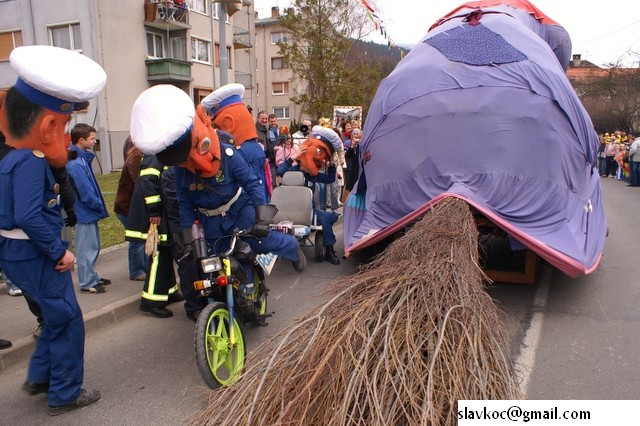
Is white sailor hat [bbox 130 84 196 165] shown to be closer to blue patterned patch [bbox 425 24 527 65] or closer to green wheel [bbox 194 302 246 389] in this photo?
green wheel [bbox 194 302 246 389]

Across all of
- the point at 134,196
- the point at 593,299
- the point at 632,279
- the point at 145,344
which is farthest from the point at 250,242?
the point at 632,279

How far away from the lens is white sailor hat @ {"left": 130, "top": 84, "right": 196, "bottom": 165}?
10.9 feet


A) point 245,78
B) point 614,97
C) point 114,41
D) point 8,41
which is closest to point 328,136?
point 114,41

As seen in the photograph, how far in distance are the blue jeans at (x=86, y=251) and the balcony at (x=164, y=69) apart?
865 inches

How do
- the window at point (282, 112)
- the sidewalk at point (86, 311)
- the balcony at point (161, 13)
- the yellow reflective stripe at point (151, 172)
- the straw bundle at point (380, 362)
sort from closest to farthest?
the straw bundle at point (380, 362), the sidewalk at point (86, 311), the yellow reflective stripe at point (151, 172), the balcony at point (161, 13), the window at point (282, 112)

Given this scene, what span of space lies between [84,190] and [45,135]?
95.1 inches

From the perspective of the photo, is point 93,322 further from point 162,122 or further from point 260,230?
point 162,122

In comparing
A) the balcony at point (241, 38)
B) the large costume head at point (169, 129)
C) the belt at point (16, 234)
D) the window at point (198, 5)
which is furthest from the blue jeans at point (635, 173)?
the balcony at point (241, 38)

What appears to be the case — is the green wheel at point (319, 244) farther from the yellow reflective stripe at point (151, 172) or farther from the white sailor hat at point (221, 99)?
the yellow reflective stripe at point (151, 172)

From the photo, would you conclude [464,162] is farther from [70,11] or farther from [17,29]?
[17,29]

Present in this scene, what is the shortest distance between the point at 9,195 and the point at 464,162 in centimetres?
426

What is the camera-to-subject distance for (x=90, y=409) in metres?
3.54

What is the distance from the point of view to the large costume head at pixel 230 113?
6332 mm

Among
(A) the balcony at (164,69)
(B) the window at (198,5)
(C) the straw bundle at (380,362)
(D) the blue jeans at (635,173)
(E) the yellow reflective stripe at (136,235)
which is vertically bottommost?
(D) the blue jeans at (635,173)
